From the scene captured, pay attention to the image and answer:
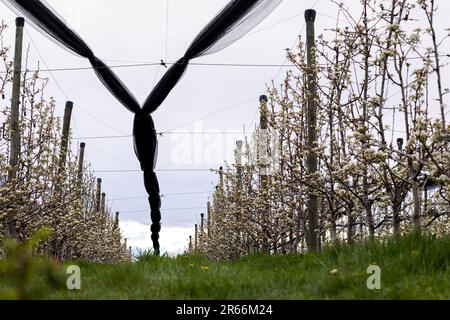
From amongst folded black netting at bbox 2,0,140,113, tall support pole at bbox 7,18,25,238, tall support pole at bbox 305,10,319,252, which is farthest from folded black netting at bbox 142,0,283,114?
tall support pole at bbox 7,18,25,238

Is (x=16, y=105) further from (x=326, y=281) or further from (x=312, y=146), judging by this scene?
(x=326, y=281)

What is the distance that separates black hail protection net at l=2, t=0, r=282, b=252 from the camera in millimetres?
7797

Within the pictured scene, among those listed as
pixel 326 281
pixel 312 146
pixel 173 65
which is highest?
pixel 173 65

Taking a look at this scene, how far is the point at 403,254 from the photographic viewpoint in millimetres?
4375

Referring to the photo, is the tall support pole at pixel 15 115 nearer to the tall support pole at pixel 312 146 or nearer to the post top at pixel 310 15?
the tall support pole at pixel 312 146

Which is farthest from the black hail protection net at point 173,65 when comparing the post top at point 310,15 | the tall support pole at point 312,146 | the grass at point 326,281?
the grass at point 326,281

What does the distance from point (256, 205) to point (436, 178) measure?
862 centimetres

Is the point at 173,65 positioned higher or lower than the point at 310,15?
lower

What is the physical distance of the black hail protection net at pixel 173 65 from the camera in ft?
25.6

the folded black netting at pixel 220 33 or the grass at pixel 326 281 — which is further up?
the folded black netting at pixel 220 33

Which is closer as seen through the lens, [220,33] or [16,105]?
[220,33]

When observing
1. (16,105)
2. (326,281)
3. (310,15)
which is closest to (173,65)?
(310,15)

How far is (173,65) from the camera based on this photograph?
8.08 meters
